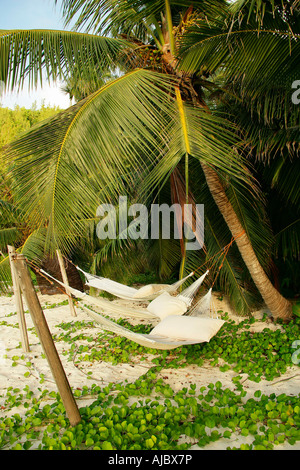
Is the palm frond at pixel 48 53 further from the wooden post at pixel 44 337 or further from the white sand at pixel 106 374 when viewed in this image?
the white sand at pixel 106 374

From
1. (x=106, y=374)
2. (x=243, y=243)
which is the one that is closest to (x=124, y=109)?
(x=243, y=243)

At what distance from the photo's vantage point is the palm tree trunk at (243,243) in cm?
262

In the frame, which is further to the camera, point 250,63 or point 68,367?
Result: point 68,367

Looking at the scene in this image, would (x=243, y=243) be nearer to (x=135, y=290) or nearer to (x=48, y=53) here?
(x=135, y=290)

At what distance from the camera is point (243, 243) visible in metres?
2.68

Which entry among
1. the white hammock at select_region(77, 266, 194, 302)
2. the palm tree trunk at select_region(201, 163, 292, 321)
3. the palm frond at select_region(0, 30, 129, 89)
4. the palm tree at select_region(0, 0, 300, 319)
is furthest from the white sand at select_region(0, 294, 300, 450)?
the palm frond at select_region(0, 30, 129, 89)

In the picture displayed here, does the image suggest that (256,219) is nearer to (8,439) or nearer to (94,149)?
(94,149)

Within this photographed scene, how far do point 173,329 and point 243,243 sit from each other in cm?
90

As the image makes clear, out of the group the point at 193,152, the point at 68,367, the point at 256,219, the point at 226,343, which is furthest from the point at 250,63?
the point at 68,367

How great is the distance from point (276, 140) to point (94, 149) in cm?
128

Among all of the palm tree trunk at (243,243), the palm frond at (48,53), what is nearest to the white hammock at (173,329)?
the palm tree trunk at (243,243)

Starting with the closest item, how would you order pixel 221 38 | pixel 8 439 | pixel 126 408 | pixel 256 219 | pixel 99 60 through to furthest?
pixel 8 439 < pixel 126 408 < pixel 221 38 < pixel 99 60 < pixel 256 219

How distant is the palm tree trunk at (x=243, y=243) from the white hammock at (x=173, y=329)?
70 centimetres

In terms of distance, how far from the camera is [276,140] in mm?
2400
